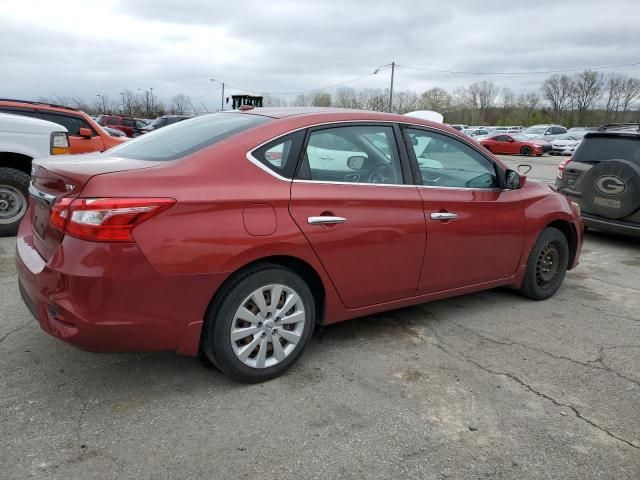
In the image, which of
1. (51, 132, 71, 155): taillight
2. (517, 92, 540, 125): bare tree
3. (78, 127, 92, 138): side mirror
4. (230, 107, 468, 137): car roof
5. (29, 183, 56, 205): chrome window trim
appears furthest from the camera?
(517, 92, 540, 125): bare tree

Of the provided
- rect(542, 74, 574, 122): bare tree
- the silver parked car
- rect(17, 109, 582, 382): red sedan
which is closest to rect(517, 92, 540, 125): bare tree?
rect(542, 74, 574, 122): bare tree

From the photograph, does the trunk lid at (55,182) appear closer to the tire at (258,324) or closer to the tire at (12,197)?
the tire at (258,324)

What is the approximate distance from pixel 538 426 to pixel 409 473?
2.78 ft

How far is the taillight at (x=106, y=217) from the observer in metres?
2.50

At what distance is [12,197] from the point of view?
6340mm

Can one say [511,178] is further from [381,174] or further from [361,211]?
[361,211]

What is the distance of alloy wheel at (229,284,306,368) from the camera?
115 inches

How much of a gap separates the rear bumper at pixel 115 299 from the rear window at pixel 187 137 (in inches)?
27.8

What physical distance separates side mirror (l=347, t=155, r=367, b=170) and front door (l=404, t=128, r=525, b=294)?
0.45 m

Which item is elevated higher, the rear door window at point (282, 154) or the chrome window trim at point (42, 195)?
the rear door window at point (282, 154)

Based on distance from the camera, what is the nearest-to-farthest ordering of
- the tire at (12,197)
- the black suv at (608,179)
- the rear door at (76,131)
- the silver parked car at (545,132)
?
1. the tire at (12,197)
2. the black suv at (608,179)
3. the rear door at (76,131)
4. the silver parked car at (545,132)

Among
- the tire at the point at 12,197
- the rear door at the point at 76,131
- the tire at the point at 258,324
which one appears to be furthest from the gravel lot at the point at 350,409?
the rear door at the point at 76,131

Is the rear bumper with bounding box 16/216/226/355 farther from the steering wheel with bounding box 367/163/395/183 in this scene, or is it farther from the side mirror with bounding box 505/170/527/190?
the side mirror with bounding box 505/170/527/190

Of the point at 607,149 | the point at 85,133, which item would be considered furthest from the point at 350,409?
the point at 85,133
